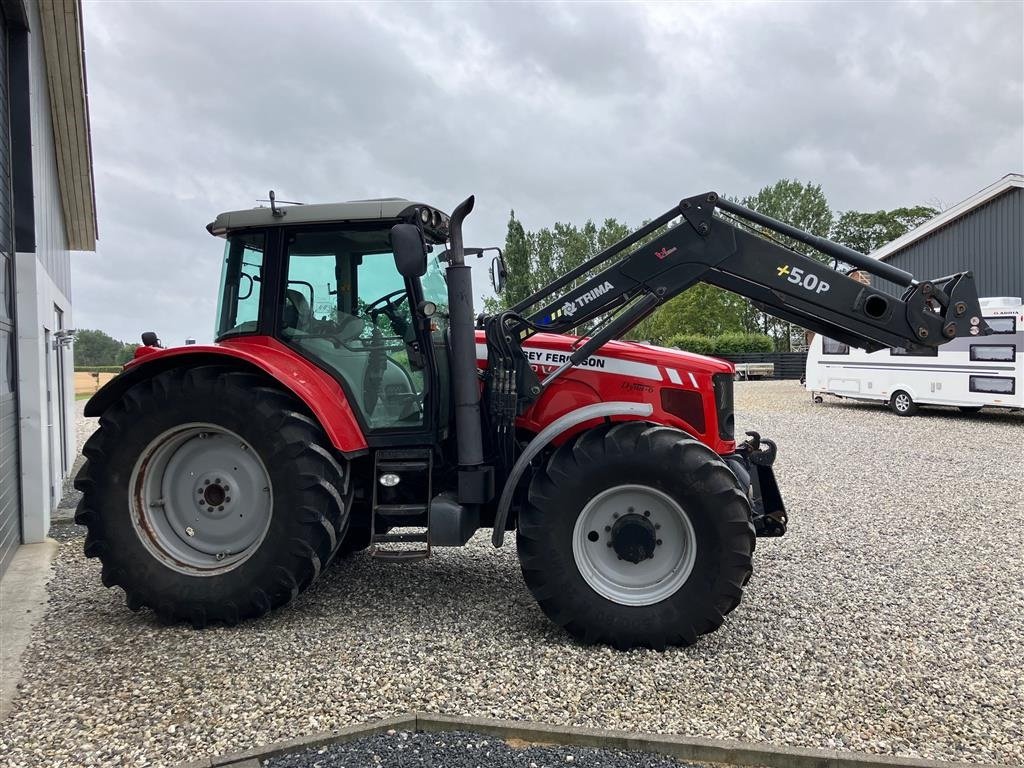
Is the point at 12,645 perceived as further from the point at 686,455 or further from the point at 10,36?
the point at 10,36

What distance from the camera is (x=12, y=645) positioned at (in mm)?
4223

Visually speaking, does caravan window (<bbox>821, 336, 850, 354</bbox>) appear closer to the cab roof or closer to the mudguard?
the mudguard

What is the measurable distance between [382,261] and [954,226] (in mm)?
23559

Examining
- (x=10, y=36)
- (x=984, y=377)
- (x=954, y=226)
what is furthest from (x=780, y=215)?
(x=10, y=36)

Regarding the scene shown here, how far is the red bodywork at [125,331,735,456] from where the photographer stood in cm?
445

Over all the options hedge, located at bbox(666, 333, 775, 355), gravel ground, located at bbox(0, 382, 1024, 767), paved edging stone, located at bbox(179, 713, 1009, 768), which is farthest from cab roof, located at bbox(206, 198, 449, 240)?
hedge, located at bbox(666, 333, 775, 355)

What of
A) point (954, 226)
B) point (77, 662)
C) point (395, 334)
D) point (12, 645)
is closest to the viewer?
point (77, 662)

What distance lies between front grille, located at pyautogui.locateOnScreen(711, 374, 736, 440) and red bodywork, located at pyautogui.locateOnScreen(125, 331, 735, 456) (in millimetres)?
52

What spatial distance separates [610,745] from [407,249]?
2618mm

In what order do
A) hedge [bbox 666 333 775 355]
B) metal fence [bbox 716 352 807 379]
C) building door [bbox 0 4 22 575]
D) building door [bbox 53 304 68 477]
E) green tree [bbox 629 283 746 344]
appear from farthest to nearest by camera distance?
1. green tree [bbox 629 283 746 344]
2. hedge [bbox 666 333 775 355]
3. metal fence [bbox 716 352 807 379]
4. building door [bbox 53 304 68 477]
5. building door [bbox 0 4 22 575]

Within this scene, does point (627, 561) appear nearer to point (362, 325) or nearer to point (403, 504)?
point (403, 504)

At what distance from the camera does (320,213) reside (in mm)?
4559

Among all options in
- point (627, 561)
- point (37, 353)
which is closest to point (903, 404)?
point (627, 561)

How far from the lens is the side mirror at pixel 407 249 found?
4.04 m
